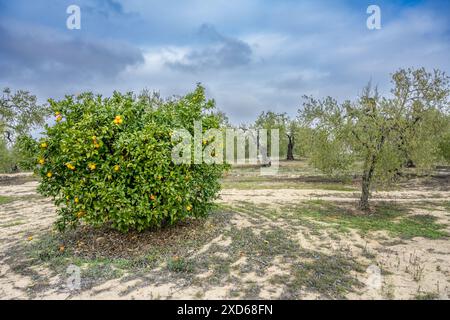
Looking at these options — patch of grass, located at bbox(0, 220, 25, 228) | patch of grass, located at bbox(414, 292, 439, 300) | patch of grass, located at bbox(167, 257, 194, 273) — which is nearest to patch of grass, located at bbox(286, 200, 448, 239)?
patch of grass, located at bbox(414, 292, 439, 300)

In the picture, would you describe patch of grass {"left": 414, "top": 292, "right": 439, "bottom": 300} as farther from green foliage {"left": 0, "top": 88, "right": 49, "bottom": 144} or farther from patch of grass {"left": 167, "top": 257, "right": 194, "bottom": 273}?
green foliage {"left": 0, "top": 88, "right": 49, "bottom": 144}

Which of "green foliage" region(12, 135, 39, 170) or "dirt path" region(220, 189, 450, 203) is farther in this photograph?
"dirt path" region(220, 189, 450, 203)

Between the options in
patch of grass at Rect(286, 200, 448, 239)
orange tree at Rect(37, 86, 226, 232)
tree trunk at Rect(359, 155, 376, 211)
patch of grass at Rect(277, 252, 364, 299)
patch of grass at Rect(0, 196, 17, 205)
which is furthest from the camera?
patch of grass at Rect(0, 196, 17, 205)

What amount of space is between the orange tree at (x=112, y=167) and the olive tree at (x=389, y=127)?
6.87 m

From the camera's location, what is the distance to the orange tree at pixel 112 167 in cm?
684

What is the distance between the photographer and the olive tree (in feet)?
37.0

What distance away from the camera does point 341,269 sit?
6391mm

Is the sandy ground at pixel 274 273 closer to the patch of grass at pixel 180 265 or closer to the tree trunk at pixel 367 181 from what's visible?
the patch of grass at pixel 180 265

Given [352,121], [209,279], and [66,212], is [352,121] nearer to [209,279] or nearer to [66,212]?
[209,279]

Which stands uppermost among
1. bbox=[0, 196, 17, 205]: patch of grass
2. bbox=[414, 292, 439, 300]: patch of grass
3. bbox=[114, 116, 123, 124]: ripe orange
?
bbox=[114, 116, 123, 124]: ripe orange

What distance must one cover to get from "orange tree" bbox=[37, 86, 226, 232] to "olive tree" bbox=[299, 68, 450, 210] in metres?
6.87

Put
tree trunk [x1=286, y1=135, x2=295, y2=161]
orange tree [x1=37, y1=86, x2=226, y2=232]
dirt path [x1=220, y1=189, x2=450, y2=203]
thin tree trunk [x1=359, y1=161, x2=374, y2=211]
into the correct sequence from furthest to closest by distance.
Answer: tree trunk [x1=286, y1=135, x2=295, y2=161]
dirt path [x1=220, y1=189, x2=450, y2=203]
thin tree trunk [x1=359, y1=161, x2=374, y2=211]
orange tree [x1=37, y1=86, x2=226, y2=232]

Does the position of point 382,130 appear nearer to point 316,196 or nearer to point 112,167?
point 316,196

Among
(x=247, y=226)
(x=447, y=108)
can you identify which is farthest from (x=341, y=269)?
(x=447, y=108)
